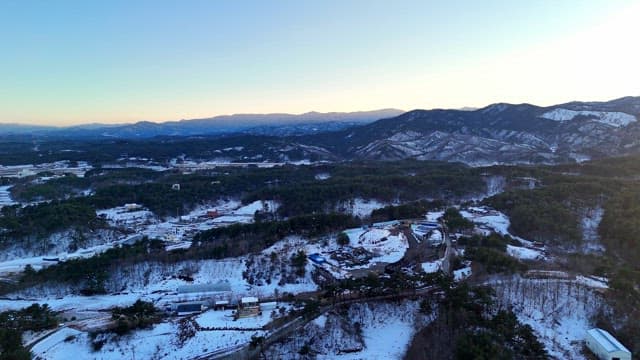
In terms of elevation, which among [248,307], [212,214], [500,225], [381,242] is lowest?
[212,214]

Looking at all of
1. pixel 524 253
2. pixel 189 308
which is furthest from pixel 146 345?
pixel 524 253

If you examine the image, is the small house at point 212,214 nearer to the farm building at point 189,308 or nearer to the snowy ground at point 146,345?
the farm building at point 189,308

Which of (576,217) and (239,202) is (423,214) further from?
(239,202)

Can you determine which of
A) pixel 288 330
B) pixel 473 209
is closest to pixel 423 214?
pixel 473 209

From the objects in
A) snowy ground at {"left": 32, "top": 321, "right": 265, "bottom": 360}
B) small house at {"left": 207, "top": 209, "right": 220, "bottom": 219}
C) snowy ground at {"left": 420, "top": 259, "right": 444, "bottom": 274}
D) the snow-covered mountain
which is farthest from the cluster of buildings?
the snow-covered mountain

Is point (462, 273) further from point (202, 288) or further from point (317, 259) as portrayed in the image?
point (202, 288)

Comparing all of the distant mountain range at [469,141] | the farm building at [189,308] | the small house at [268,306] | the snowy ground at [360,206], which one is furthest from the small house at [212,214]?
the distant mountain range at [469,141]
